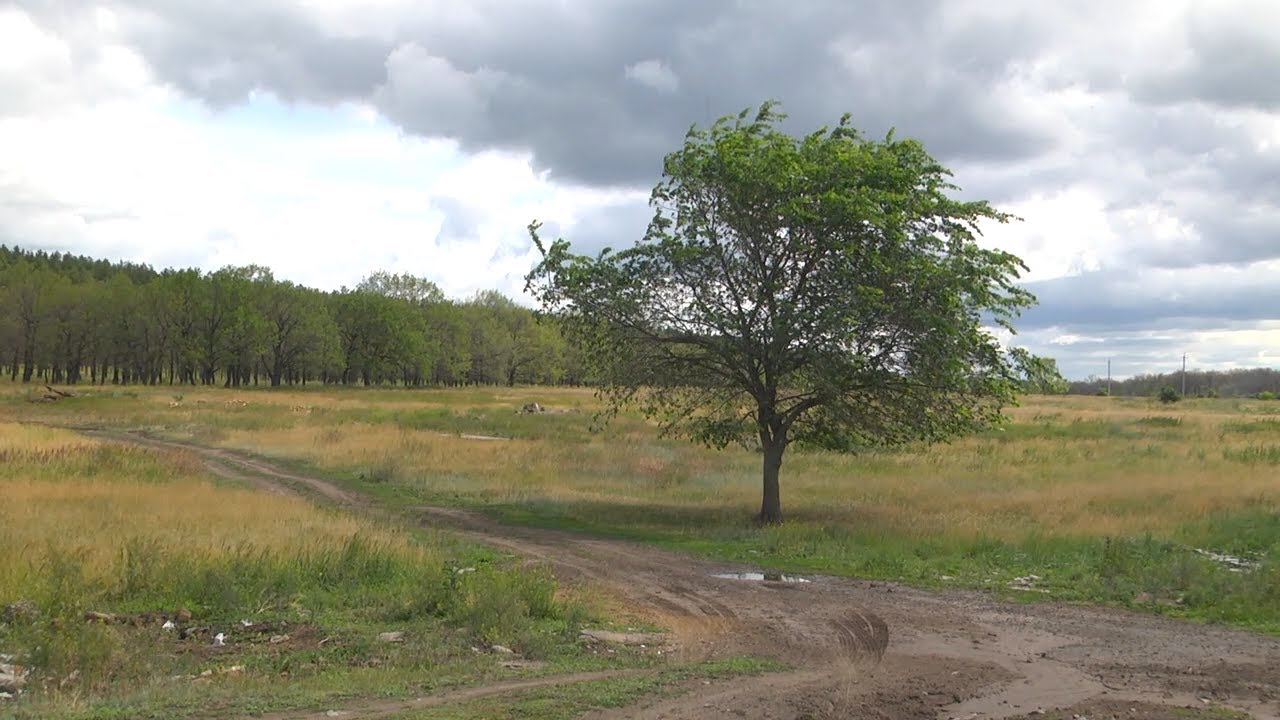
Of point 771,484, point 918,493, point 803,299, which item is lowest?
point 918,493

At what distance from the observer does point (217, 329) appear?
109938mm

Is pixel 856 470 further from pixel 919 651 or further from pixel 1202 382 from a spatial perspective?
pixel 1202 382

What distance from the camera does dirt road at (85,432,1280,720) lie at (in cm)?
877

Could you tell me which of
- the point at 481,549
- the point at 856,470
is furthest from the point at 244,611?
the point at 856,470

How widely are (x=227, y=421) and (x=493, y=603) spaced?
49674mm

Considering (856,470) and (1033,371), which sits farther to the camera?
(856,470)

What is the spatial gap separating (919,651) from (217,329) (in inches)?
4393

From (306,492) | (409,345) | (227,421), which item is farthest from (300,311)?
(306,492)

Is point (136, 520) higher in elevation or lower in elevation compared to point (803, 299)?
lower

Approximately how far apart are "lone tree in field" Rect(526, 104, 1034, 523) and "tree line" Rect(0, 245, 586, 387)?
67078mm

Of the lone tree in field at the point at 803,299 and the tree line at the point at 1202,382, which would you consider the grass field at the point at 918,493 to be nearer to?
the lone tree in field at the point at 803,299

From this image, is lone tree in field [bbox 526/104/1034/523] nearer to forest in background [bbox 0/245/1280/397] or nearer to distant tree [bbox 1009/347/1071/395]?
distant tree [bbox 1009/347/1071/395]

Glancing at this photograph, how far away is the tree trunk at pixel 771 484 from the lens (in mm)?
23953

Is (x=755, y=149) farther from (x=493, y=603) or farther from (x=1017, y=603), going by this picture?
(x=493, y=603)
